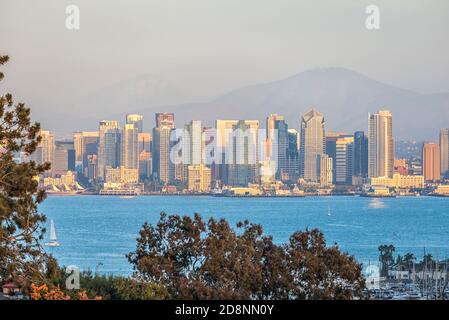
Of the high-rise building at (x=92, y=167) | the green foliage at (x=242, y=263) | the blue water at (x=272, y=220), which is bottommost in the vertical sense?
the blue water at (x=272, y=220)

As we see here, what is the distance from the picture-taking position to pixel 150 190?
149 feet

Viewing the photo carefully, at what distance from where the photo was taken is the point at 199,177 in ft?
153

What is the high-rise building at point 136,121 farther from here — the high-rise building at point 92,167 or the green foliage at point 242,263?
the green foliage at point 242,263

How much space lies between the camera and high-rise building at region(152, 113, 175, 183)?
143 ft

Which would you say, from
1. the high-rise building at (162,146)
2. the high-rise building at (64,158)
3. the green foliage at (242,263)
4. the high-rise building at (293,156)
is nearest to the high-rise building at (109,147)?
the high-rise building at (162,146)

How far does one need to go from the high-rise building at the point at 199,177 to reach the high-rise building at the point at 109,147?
5.37m

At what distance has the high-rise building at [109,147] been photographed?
3972cm

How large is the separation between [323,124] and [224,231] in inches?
1572

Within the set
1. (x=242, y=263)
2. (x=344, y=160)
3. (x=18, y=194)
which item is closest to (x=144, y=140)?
(x=344, y=160)

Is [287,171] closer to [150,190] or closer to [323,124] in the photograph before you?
[323,124]

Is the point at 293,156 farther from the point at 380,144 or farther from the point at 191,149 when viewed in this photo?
the point at 380,144
